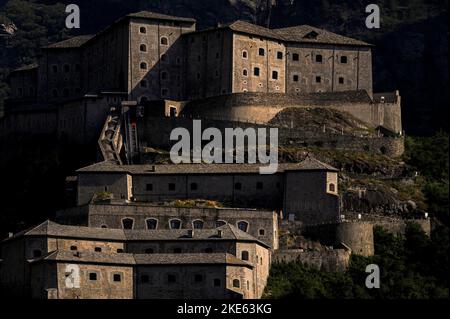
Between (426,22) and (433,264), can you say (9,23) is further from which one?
(433,264)

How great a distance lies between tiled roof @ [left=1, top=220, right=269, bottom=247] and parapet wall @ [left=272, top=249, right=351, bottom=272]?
6.86 feet

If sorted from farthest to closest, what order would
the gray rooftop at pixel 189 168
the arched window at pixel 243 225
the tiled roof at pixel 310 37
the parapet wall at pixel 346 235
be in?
1. the tiled roof at pixel 310 37
2. the gray rooftop at pixel 189 168
3. the parapet wall at pixel 346 235
4. the arched window at pixel 243 225

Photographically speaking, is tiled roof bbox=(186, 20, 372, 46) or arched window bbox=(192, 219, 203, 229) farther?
tiled roof bbox=(186, 20, 372, 46)

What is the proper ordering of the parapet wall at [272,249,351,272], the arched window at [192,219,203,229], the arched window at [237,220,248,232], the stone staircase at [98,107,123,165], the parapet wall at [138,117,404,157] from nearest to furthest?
the parapet wall at [272,249,351,272] → the arched window at [237,220,248,232] → the arched window at [192,219,203,229] → the stone staircase at [98,107,123,165] → the parapet wall at [138,117,404,157]

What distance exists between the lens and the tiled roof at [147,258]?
114 metres

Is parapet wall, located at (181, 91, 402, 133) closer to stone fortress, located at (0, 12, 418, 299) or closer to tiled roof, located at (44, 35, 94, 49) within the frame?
stone fortress, located at (0, 12, 418, 299)

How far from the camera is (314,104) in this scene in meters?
144

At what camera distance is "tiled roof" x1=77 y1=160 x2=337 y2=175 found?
128m

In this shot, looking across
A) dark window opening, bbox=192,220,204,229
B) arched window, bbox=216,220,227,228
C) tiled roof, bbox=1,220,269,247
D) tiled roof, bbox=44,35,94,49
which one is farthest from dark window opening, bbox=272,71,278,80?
tiled roof, bbox=1,220,269,247

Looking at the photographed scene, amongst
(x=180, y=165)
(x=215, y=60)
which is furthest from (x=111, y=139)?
(x=215, y=60)

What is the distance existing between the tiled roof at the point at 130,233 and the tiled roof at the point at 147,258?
2.67m

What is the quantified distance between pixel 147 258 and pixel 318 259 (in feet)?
41.7

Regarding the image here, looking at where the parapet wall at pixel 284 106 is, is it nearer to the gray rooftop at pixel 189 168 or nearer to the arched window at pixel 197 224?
the gray rooftop at pixel 189 168

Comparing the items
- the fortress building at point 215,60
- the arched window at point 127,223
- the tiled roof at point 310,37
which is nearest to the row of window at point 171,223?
the arched window at point 127,223
